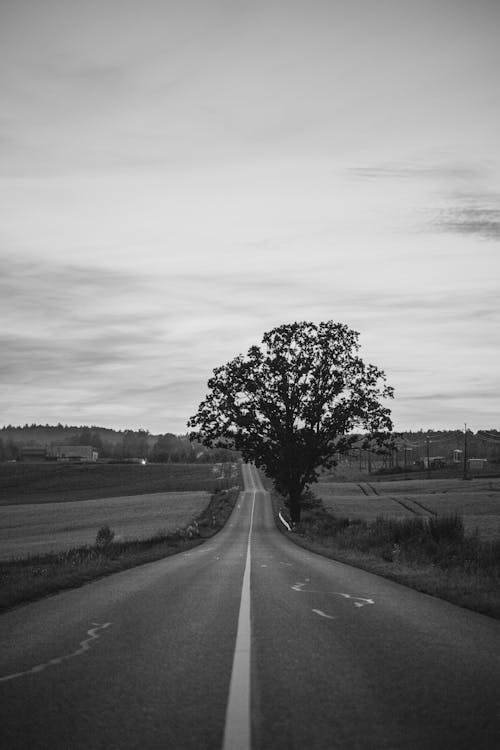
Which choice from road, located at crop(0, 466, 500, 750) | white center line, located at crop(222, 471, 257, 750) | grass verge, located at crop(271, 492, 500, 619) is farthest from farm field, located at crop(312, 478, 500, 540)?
white center line, located at crop(222, 471, 257, 750)

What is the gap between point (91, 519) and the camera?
65.4 m

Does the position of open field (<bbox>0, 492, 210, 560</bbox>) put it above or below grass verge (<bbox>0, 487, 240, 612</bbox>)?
below

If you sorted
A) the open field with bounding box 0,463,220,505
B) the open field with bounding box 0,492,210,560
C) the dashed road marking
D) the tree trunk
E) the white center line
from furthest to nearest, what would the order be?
1. the open field with bounding box 0,463,220,505
2. the tree trunk
3. the open field with bounding box 0,492,210,560
4. the dashed road marking
5. the white center line

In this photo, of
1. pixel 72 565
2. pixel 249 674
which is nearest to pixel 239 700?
pixel 249 674

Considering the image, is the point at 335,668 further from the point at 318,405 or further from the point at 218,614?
the point at 318,405

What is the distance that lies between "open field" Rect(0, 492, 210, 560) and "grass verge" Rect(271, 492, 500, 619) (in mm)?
17987

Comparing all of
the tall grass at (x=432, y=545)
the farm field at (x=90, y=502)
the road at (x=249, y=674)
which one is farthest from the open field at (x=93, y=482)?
the road at (x=249, y=674)

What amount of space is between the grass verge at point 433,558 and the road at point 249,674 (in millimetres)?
1467

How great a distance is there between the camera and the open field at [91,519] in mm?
47422

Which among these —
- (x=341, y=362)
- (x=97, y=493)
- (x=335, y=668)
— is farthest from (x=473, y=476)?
(x=335, y=668)

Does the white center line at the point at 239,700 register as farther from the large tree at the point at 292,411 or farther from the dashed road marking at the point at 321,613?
the large tree at the point at 292,411

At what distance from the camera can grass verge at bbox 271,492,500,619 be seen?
13875mm

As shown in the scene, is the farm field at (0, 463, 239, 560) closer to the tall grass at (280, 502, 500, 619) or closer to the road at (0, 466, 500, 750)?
the tall grass at (280, 502, 500, 619)

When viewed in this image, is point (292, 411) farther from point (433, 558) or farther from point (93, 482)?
point (93, 482)
